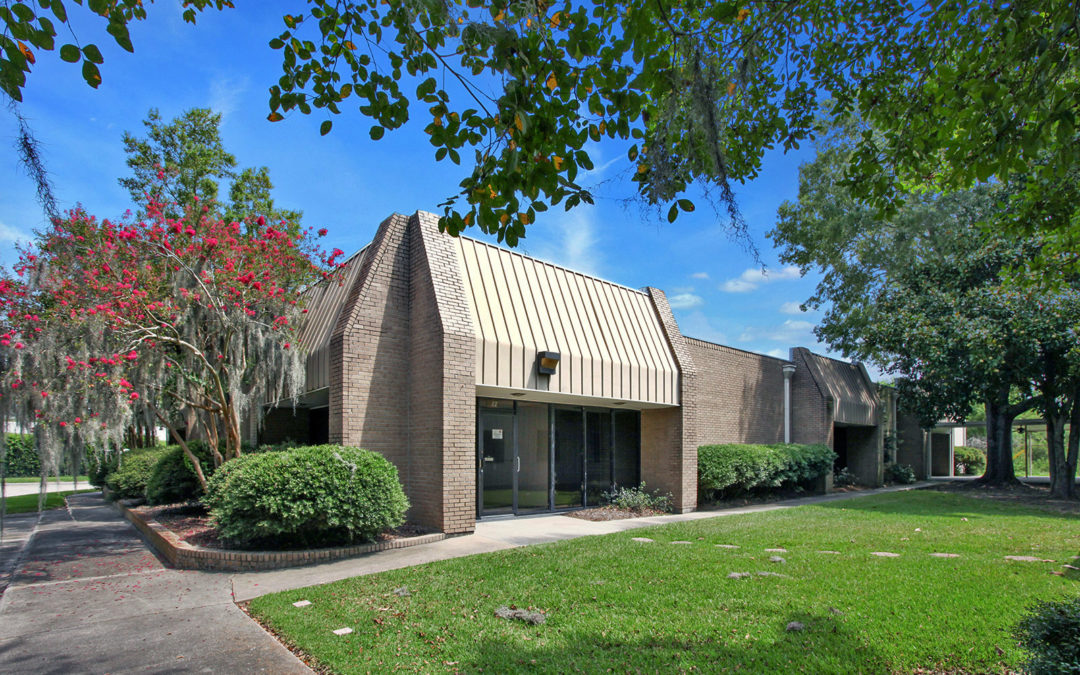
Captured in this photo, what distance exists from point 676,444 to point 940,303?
10002 mm

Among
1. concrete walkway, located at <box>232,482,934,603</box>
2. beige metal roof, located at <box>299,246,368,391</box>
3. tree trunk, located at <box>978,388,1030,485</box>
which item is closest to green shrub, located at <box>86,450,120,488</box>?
beige metal roof, located at <box>299,246,368,391</box>

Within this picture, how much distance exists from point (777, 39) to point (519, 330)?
21.2ft

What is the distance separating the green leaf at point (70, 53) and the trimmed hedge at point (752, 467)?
13.4 metres

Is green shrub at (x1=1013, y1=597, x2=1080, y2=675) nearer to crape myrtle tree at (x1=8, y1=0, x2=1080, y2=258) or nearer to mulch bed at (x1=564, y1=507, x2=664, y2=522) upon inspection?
crape myrtle tree at (x1=8, y1=0, x2=1080, y2=258)

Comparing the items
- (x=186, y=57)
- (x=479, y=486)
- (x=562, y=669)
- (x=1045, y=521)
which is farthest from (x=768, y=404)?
(x=186, y=57)

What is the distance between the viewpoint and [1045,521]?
11430mm

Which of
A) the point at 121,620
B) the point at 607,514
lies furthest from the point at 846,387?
the point at 121,620

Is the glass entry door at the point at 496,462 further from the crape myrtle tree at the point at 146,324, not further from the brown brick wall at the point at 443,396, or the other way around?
the crape myrtle tree at the point at 146,324

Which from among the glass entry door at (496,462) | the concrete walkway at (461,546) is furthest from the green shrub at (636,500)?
the glass entry door at (496,462)

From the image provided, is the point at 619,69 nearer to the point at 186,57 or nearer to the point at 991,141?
the point at 991,141

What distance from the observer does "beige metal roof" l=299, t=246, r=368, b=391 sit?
10539mm

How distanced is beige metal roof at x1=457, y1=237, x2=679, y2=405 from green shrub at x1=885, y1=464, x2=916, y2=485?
14.2m

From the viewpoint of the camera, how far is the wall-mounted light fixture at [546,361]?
1089 centimetres

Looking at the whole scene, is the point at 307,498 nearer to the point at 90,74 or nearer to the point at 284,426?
the point at 90,74
